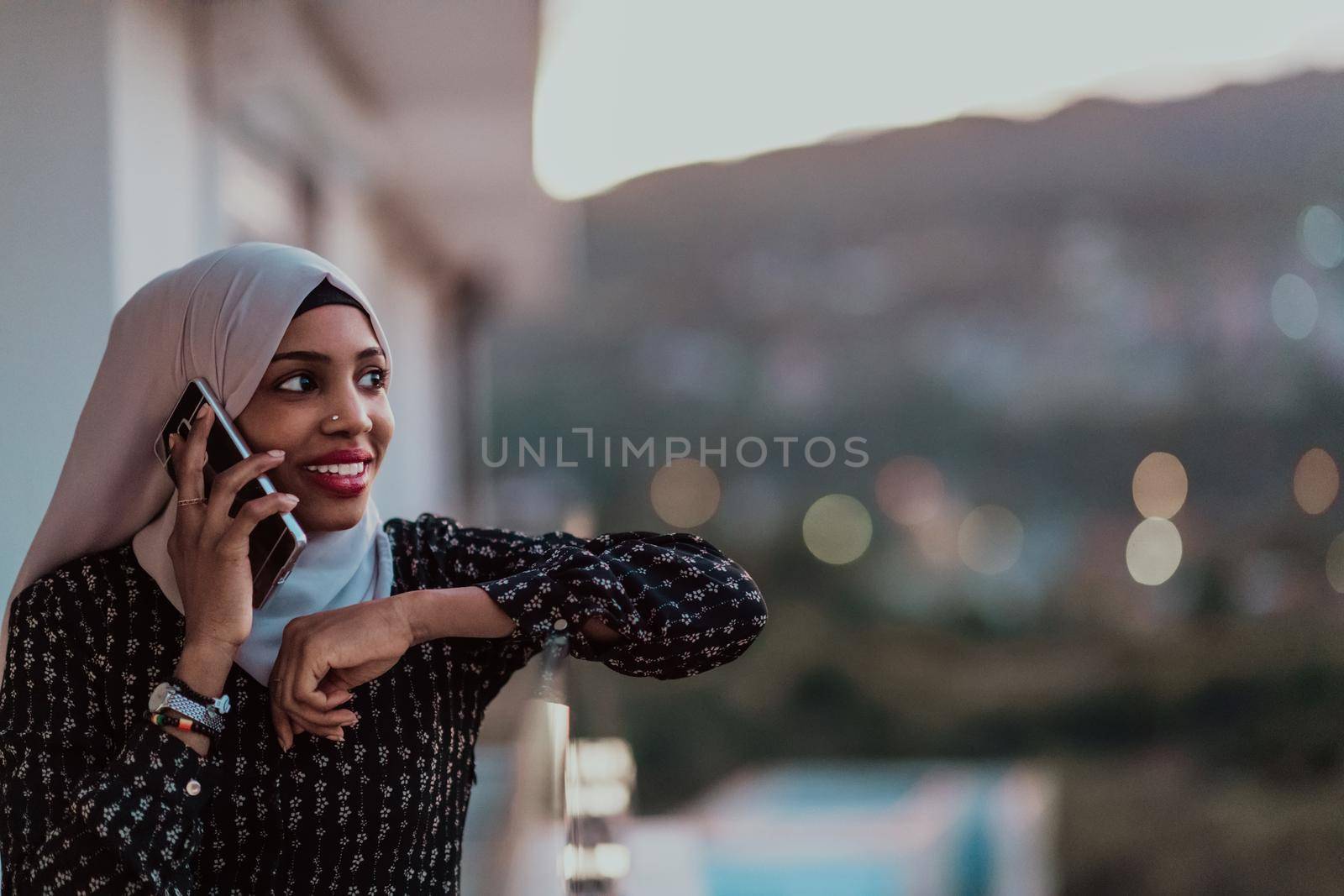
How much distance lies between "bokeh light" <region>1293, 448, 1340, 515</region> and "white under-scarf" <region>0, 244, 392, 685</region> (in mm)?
1945

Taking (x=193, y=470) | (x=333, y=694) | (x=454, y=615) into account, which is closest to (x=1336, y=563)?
(x=454, y=615)

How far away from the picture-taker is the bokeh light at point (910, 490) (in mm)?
2264

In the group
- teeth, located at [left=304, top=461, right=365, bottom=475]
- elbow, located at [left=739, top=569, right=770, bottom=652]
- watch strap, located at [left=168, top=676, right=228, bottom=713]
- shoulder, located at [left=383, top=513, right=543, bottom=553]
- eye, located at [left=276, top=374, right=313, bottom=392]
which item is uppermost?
eye, located at [left=276, top=374, right=313, bottom=392]

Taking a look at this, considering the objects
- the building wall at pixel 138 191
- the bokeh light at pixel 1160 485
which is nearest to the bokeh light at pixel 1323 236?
the bokeh light at pixel 1160 485

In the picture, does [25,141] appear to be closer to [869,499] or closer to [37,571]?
[37,571]

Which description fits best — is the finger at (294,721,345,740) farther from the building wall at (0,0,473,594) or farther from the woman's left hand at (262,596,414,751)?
the building wall at (0,0,473,594)

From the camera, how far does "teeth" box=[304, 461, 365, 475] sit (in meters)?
1.06

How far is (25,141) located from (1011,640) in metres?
2.13

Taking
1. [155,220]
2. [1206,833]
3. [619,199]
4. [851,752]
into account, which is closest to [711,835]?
[851,752]

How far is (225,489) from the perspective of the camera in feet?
3.19

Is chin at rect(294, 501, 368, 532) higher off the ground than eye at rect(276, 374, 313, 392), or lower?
lower

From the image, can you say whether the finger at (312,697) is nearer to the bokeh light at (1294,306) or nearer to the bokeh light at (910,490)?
the bokeh light at (910,490)

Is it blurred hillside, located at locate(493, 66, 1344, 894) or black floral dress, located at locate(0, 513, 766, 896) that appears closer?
black floral dress, located at locate(0, 513, 766, 896)

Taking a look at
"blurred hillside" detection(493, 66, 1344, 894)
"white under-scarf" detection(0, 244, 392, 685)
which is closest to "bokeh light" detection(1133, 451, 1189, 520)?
"blurred hillside" detection(493, 66, 1344, 894)
